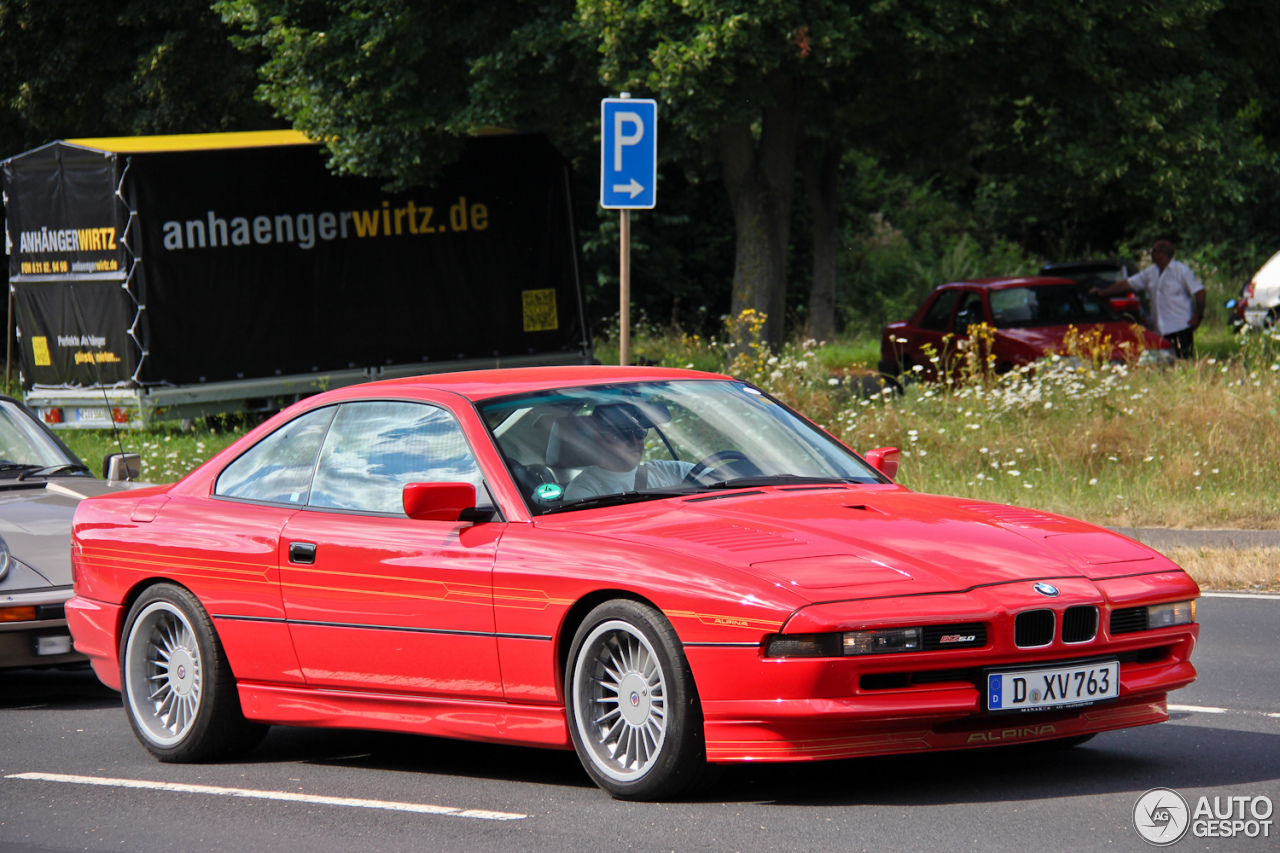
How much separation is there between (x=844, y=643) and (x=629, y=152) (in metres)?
7.61

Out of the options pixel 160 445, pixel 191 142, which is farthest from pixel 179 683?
pixel 191 142

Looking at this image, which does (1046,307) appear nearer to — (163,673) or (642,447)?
(642,447)

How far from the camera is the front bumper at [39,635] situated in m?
7.96

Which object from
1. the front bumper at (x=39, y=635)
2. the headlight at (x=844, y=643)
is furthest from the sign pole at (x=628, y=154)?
the headlight at (x=844, y=643)

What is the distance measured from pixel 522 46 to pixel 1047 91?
7111mm

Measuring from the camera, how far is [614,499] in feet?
19.5

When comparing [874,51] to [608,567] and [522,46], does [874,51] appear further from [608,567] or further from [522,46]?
[608,567]

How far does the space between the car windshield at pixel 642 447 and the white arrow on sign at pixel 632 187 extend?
5.58 m

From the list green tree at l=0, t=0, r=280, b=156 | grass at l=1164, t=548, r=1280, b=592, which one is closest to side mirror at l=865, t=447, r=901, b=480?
grass at l=1164, t=548, r=1280, b=592

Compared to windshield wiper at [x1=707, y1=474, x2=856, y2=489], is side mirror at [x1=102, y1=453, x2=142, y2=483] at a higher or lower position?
lower

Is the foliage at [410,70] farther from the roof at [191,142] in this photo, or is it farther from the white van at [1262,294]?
the white van at [1262,294]

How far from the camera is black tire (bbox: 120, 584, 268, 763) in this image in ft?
21.9

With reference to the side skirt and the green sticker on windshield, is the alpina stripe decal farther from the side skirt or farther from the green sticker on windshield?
the green sticker on windshield

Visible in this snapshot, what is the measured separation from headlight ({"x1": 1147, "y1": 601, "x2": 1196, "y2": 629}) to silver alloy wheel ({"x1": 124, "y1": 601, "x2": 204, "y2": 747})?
356 cm
